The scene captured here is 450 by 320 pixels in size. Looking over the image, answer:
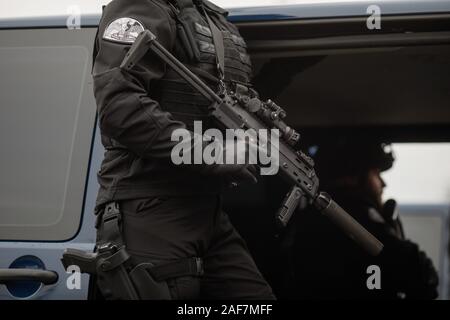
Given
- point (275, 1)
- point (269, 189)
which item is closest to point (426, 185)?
point (269, 189)

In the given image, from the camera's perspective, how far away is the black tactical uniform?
1.97 m

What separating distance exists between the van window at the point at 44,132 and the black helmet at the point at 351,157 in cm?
171

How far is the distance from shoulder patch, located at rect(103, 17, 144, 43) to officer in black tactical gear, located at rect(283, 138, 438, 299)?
170cm

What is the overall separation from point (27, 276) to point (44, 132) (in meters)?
0.48

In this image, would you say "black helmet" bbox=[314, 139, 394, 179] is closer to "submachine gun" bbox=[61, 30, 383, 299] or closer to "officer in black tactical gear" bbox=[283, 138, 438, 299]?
"officer in black tactical gear" bbox=[283, 138, 438, 299]

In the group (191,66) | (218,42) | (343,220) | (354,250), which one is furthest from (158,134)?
(354,250)

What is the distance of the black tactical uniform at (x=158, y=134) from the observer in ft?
6.47

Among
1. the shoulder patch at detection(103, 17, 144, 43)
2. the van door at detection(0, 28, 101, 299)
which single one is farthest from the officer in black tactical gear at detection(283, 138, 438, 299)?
the shoulder patch at detection(103, 17, 144, 43)

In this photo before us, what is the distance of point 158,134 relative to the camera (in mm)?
1964

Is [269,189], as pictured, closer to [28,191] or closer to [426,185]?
[28,191]

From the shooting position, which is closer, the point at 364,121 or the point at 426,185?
the point at 364,121

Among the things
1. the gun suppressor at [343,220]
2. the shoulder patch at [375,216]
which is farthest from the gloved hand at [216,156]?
the shoulder patch at [375,216]

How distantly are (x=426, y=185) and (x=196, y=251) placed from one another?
4047 millimetres

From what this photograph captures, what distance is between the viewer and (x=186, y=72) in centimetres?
204
